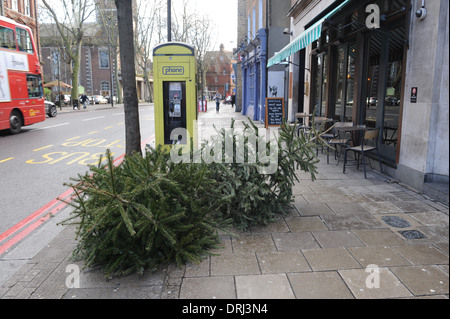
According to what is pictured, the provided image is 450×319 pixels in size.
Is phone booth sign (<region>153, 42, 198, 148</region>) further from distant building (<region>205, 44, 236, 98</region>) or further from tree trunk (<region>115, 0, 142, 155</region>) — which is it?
distant building (<region>205, 44, 236, 98</region>)

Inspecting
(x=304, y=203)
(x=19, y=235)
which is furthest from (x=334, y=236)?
(x=19, y=235)

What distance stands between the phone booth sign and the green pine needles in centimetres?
459

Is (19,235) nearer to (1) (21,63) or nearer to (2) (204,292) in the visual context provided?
(2) (204,292)

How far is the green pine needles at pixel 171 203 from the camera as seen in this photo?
323cm

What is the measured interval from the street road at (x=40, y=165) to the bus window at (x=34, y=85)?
1738 millimetres

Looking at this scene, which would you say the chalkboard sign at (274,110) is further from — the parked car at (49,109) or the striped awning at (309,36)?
the parked car at (49,109)

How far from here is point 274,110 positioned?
15.3 metres

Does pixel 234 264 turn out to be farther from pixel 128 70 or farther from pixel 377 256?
pixel 128 70

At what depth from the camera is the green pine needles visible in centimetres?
323

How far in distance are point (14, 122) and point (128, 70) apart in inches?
419

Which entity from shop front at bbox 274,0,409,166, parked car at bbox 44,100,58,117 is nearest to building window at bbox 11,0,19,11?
parked car at bbox 44,100,58,117

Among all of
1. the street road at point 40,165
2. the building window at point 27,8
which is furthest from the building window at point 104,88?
the street road at point 40,165
